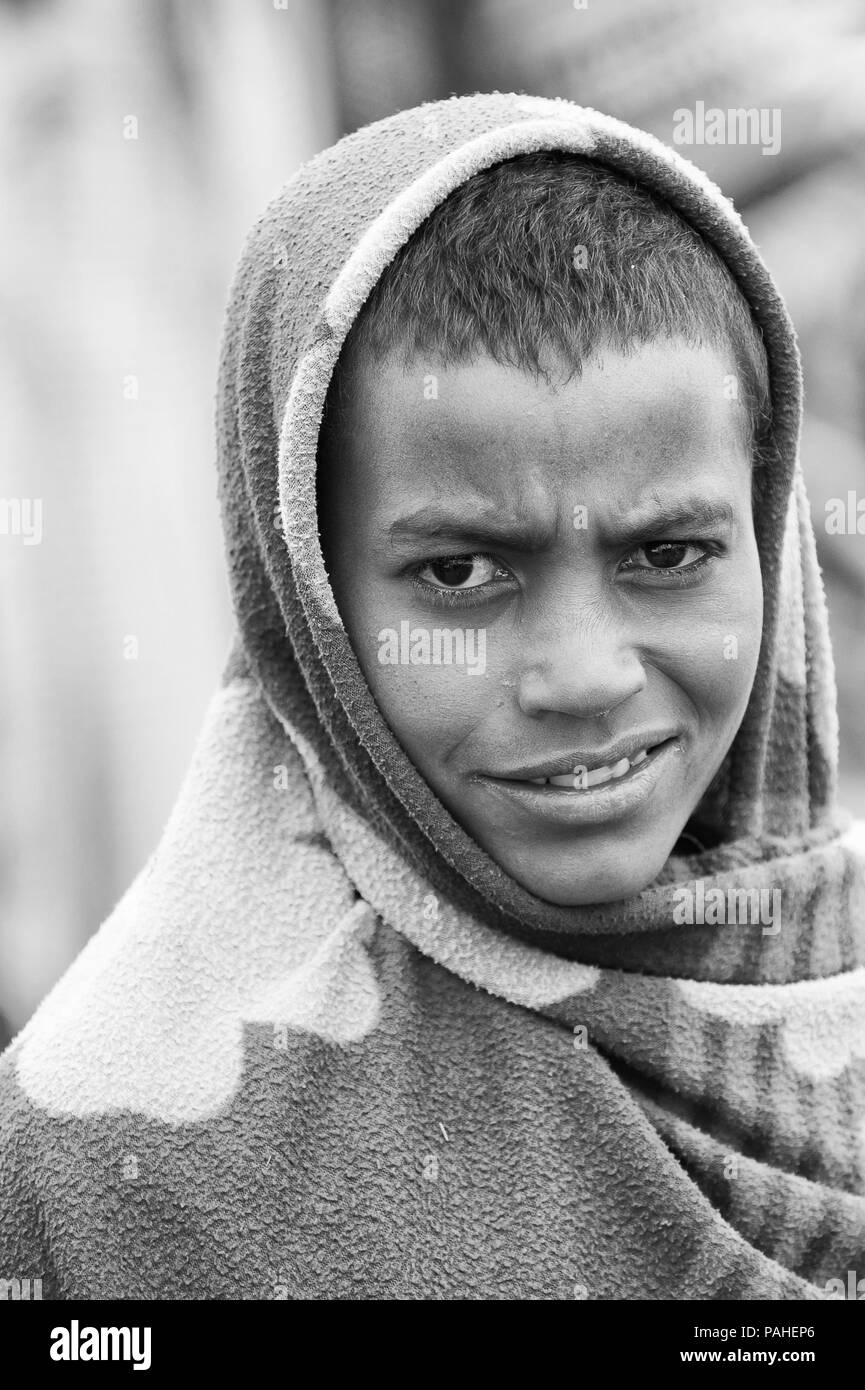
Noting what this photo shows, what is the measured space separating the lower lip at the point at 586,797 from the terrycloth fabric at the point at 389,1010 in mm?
64

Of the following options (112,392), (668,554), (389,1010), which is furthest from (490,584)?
(112,392)

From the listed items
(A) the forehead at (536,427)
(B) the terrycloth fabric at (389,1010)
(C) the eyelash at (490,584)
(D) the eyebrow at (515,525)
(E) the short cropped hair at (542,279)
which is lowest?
(B) the terrycloth fabric at (389,1010)

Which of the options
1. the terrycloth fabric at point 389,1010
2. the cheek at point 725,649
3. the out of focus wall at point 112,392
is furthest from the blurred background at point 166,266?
the cheek at point 725,649

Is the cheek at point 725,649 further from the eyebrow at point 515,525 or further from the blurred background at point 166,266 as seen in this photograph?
the blurred background at point 166,266

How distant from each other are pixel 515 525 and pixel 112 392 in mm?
1568

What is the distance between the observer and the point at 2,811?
2.38 meters

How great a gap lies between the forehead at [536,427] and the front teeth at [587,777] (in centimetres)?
19

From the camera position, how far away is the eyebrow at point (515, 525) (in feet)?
3.15

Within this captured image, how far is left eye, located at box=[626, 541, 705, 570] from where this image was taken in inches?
39.9

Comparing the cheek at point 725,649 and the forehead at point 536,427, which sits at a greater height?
the forehead at point 536,427

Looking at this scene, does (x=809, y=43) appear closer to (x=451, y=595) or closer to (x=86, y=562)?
(x=86, y=562)

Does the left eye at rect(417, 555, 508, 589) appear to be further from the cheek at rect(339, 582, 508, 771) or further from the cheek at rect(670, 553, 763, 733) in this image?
the cheek at rect(670, 553, 763, 733)

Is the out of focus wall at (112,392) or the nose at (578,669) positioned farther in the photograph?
the out of focus wall at (112,392)

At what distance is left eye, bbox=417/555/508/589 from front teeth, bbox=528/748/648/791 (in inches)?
5.8
